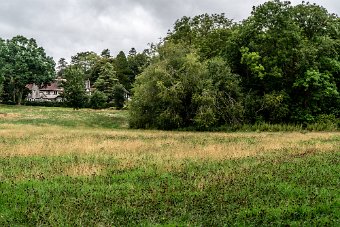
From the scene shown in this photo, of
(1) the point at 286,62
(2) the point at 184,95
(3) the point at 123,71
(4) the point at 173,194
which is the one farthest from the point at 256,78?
(3) the point at 123,71

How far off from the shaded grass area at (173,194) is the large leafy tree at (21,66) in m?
78.3

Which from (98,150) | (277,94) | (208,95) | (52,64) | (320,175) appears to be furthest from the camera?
(52,64)

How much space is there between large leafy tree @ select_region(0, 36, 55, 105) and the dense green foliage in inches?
1973

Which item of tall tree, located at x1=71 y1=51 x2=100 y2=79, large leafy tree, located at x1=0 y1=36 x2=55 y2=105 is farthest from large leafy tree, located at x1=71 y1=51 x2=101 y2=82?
large leafy tree, located at x1=0 y1=36 x2=55 y2=105

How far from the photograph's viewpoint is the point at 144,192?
1118 cm

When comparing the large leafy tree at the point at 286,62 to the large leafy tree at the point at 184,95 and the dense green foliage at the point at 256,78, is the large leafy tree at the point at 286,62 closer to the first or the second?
the dense green foliage at the point at 256,78

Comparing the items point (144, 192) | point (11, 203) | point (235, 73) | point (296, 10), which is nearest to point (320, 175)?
point (144, 192)

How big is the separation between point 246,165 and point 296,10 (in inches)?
1593

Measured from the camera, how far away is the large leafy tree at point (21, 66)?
88000 millimetres

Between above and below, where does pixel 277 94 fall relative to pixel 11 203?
above

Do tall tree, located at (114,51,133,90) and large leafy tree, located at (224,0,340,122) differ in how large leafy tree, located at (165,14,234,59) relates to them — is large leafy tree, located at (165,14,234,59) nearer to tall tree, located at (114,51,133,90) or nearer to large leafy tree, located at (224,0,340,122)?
large leafy tree, located at (224,0,340,122)

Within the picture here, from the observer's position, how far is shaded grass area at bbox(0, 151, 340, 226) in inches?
349

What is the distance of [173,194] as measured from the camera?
1083 centimetres

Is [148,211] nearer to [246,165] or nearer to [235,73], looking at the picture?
[246,165]
